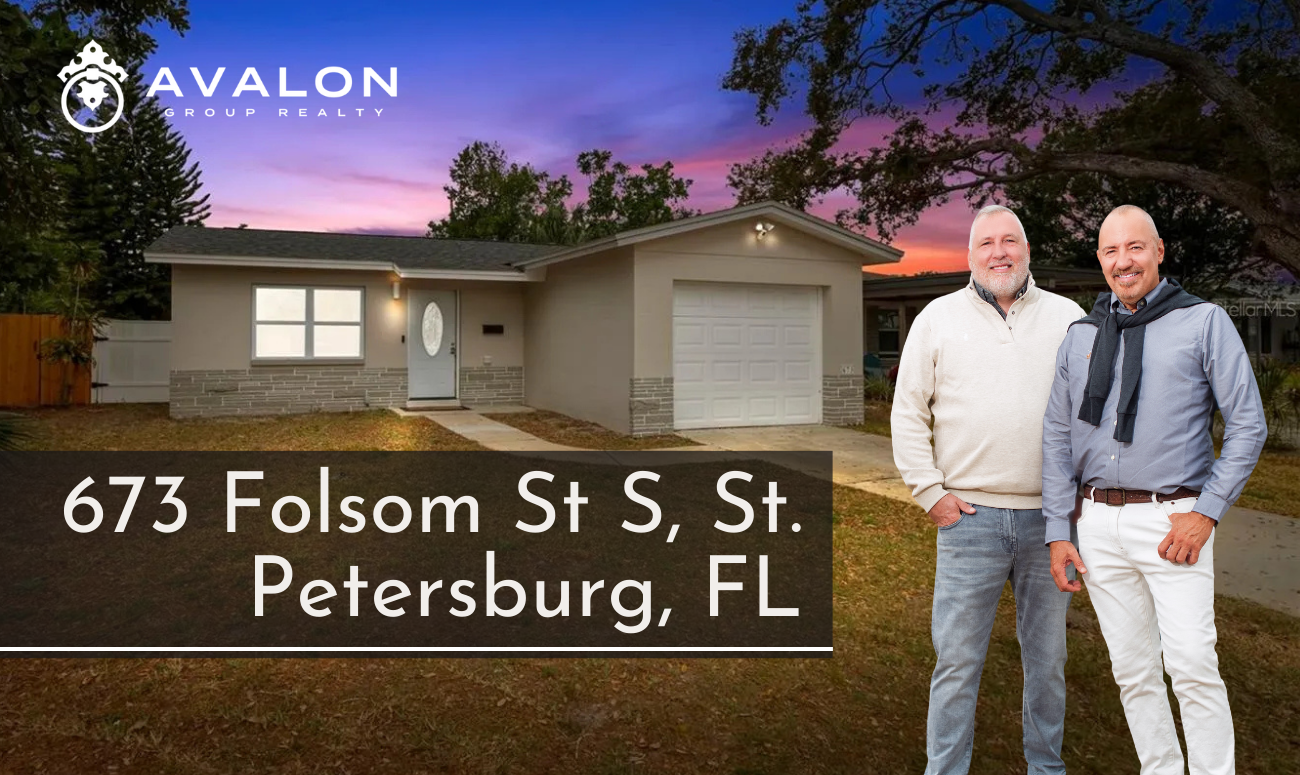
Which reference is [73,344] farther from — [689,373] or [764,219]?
[764,219]

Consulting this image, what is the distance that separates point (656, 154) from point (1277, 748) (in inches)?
1232

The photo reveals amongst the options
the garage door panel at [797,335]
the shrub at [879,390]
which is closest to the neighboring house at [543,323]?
the garage door panel at [797,335]

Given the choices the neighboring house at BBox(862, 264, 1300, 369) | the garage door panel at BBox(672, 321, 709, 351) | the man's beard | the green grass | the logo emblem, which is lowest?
the green grass

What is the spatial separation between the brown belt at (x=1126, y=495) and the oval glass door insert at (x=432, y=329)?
14.1 metres

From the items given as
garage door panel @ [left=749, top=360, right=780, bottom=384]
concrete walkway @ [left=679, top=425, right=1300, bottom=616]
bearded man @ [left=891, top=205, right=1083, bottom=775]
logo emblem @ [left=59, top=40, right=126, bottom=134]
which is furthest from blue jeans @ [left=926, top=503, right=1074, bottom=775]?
garage door panel @ [left=749, top=360, right=780, bottom=384]

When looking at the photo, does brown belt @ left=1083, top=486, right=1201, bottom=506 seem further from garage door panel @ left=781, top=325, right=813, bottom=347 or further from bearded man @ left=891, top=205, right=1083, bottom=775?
garage door panel @ left=781, top=325, right=813, bottom=347

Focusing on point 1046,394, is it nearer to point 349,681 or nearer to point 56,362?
point 349,681

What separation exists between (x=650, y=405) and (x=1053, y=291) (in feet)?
30.2

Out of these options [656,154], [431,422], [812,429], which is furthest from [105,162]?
[812,429]

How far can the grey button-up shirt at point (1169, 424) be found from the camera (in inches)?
90.7

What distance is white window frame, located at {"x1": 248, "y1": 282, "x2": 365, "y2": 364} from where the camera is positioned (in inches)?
559

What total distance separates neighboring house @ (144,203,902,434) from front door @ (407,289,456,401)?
0.09 feet

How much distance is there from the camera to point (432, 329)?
15492 mm

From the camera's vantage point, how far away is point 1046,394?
2.63 metres
